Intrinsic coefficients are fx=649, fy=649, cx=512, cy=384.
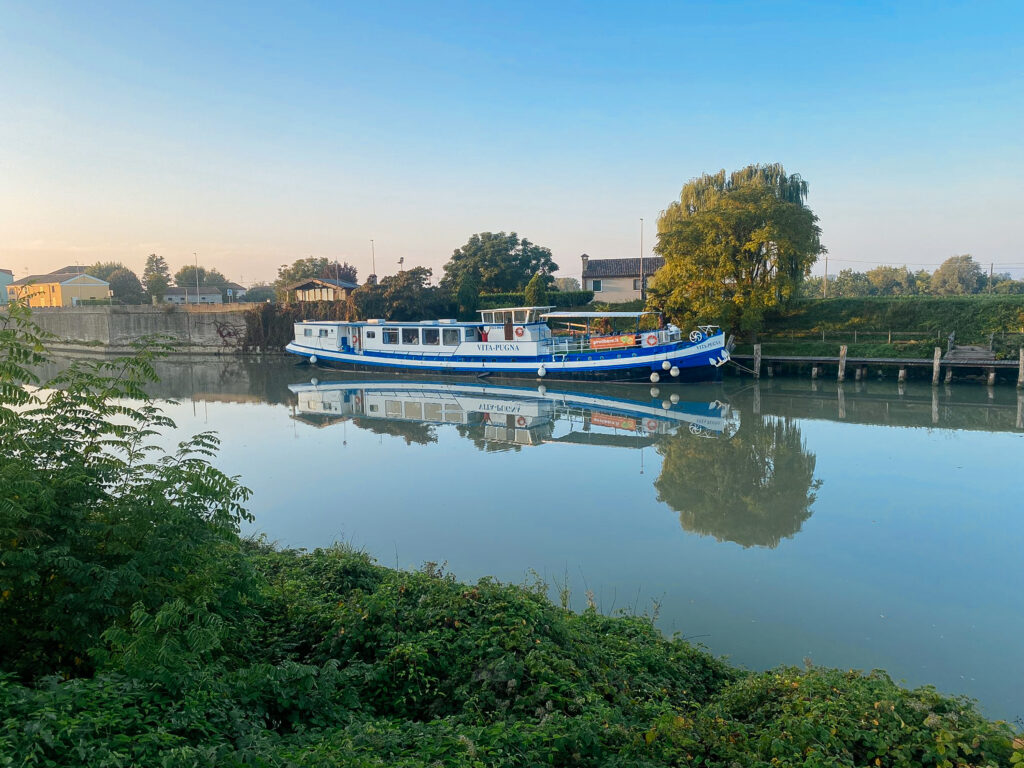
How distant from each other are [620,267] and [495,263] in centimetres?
882

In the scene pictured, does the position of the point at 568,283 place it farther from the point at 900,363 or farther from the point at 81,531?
the point at 81,531

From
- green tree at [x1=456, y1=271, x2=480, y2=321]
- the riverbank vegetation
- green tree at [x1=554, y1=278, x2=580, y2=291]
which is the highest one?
green tree at [x1=554, y1=278, x2=580, y2=291]

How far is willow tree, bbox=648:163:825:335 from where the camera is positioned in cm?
2602

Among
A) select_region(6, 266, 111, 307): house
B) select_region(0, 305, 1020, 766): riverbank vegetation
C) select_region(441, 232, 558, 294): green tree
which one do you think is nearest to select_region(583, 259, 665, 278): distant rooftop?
select_region(441, 232, 558, 294): green tree

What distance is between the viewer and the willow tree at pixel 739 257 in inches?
1024

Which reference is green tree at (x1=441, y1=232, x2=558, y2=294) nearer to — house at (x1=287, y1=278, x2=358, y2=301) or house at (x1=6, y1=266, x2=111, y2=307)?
house at (x1=287, y1=278, x2=358, y2=301)

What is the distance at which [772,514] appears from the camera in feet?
34.4

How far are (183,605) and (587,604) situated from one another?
472 cm

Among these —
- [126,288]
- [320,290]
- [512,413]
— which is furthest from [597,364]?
[126,288]

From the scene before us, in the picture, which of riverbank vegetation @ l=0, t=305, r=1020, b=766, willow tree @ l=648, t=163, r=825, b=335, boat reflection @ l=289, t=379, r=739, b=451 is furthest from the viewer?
willow tree @ l=648, t=163, r=825, b=335

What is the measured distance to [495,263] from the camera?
147 ft

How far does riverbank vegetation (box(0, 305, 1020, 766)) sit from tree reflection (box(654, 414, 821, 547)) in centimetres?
475

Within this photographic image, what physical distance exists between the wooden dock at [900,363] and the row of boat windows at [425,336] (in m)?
11.8

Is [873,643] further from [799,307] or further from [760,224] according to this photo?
[799,307]
